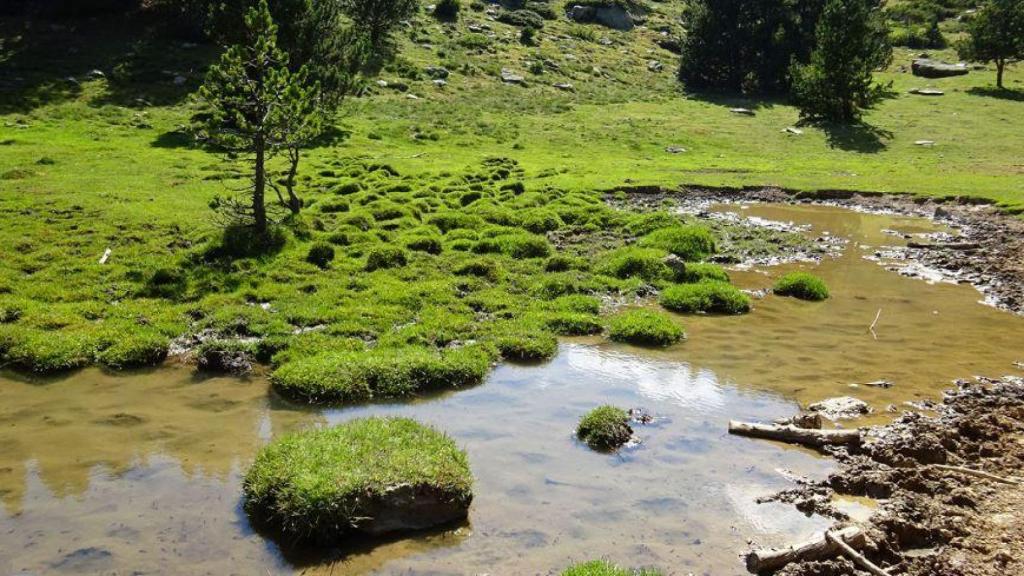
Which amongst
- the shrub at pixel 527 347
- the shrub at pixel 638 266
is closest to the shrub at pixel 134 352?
the shrub at pixel 527 347

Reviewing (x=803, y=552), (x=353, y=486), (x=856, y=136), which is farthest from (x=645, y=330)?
(x=856, y=136)

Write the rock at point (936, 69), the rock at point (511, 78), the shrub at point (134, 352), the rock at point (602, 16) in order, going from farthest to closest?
the rock at point (602, 16) → the rock at point (936, 69) → the rock at point (511, 78) → the shrub at point (134, 352)

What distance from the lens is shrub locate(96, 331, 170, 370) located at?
17.1 meters

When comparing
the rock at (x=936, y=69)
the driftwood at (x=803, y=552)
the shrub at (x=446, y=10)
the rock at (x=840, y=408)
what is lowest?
the rock at (x=840, y=408)

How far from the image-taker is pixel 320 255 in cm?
2530

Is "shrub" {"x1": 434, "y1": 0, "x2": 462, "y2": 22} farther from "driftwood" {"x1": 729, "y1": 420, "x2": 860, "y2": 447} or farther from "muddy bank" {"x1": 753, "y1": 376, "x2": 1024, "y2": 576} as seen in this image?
"driftwood" {"x1": 729, "y1": 420, "x2": 860, "y2": 447}

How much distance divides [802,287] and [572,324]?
8.54 meters

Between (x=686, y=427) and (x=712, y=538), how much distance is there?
12.7 feet

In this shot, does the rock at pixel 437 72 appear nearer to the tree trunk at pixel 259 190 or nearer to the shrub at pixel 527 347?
the tree trunk at pixel 259 190

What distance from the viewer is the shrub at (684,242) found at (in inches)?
1116

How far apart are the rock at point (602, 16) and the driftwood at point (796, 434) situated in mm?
96209

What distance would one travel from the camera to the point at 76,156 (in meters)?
40.2

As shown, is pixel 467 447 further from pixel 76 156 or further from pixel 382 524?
pixel 76 156

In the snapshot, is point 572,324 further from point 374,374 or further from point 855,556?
point 855,556
